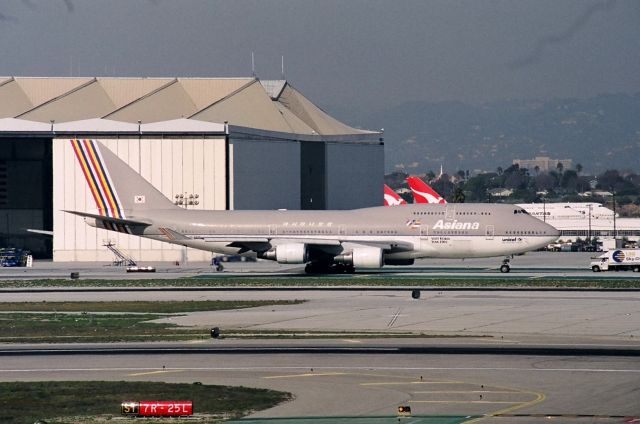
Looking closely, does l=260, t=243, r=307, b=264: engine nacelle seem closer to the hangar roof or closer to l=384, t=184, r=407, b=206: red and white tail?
the hangar roof

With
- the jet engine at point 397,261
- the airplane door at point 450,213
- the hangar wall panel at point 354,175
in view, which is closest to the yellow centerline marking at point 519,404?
the airplane door at point 450,213

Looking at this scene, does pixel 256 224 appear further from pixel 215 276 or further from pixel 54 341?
pixel 54 341

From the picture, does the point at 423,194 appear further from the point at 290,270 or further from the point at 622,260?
the point at 622,260

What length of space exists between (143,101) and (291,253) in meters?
48.7

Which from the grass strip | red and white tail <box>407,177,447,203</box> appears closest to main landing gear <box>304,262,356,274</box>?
red and white tail <box>407,177,447,203</box>

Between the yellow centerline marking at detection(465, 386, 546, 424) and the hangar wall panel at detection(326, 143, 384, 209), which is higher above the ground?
the hangar wall panel at detection(326, 143, 384, 209)

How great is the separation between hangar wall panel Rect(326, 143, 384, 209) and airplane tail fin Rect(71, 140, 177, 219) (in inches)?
1914

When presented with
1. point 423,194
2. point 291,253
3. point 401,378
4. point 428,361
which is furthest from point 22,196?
point 401,378

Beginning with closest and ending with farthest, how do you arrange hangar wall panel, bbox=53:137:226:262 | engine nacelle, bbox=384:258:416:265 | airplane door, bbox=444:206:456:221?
airplane door, bbox=444:206:456:221 < engine nacelle, bbox=384:258:416:265 < hangar wall panel, bbox=53:137:226:262

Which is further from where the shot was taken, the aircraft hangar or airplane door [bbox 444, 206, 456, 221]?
the aircraft hangar

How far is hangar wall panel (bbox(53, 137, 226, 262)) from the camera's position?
105m

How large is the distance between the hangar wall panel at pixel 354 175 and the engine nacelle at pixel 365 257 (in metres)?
54.0

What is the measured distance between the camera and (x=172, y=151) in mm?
107312

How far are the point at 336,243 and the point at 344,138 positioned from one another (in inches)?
2438
